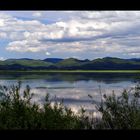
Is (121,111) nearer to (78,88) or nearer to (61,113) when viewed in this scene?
(61,113)

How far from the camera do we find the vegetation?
187 inches

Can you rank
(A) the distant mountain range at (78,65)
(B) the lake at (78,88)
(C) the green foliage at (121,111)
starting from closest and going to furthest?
(C) the green foliage at (121,111)
(B) the lake at (78,88)
(A) the distant mountain range at (78,65)

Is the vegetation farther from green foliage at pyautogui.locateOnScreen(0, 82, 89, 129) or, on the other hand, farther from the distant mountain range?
the distant mountain range

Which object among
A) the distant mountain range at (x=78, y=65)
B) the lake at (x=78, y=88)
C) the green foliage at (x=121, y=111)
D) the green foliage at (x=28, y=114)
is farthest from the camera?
the distant mountain range at (x=78, y=65)

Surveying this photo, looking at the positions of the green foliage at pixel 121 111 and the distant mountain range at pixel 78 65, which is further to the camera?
the distant mountain range at pixel 78 65

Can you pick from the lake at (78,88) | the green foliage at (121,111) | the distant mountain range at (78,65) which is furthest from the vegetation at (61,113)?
the distant mountain range at (78,65)

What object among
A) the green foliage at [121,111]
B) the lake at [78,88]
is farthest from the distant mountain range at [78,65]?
the green foliage at [121,111]

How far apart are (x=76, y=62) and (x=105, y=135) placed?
9088 centimetres

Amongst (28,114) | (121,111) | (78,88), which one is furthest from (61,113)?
(78,88)

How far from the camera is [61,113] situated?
5266 mm

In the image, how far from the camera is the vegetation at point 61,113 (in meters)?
4.76

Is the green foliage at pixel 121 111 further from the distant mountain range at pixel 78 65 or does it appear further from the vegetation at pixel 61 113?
the distant mountain range at pixel 78 65
